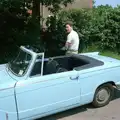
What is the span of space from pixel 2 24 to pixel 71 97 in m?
5.96

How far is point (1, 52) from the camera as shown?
1009cm

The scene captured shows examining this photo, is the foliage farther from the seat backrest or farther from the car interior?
the seat backrest

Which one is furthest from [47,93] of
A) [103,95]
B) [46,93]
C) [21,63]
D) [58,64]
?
[103,95]

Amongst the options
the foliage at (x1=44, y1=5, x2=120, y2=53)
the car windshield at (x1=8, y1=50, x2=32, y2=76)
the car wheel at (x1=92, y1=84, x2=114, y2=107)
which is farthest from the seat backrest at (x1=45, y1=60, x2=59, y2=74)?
the foliage at (x1=44, y1=5, x2=120, y2=53)

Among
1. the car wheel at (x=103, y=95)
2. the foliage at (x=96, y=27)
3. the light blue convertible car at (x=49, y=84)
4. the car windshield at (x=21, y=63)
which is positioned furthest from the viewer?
the foliage at (x=96, y=27)

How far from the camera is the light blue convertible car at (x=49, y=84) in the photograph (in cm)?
505

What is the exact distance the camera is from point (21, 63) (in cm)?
557

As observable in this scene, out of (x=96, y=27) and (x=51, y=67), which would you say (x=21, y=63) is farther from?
(x=96, y=27)

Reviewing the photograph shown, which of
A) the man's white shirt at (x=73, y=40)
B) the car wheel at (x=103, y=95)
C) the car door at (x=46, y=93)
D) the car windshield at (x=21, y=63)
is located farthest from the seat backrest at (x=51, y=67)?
the man's white shirt at (x=73, y=40)

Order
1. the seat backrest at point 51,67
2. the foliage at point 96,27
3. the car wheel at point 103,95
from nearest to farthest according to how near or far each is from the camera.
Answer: the seat backrest at point 51,67, the car wheel at point 103,95, the foliage at point 96,27

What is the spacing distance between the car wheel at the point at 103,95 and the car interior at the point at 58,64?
2.20 ft

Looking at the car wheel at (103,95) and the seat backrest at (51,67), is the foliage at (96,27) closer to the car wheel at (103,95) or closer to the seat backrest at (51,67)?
the car wheel at (103,95)

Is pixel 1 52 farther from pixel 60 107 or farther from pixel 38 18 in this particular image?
pixel 60 107

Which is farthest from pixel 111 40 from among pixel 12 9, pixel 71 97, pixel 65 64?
pixel 71 97
